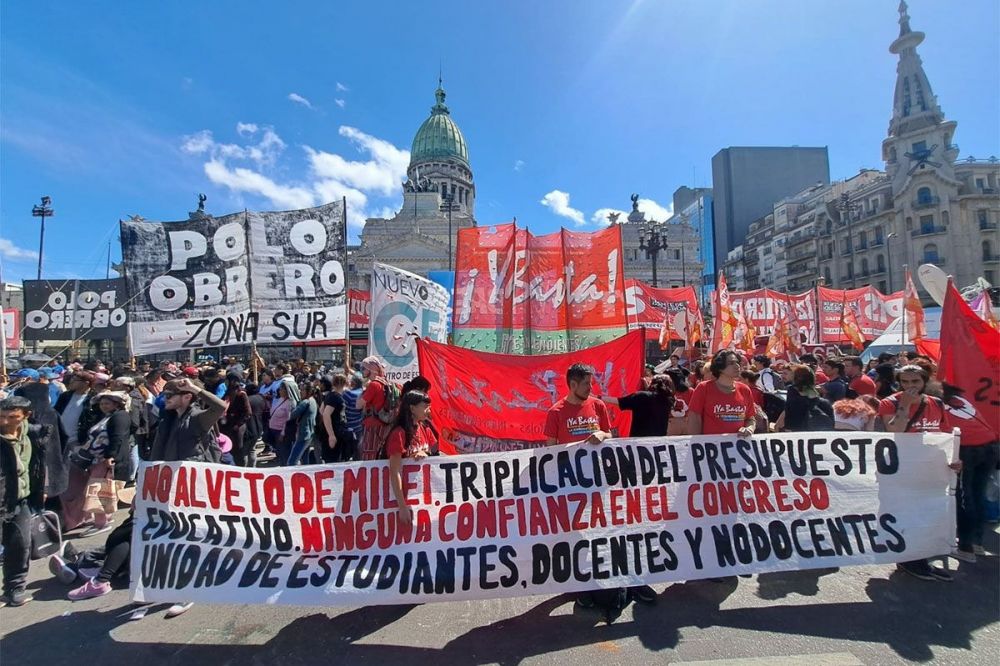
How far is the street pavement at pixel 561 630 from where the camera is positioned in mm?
2967

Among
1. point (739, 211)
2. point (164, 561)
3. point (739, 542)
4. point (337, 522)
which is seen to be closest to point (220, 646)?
point (164, 561)

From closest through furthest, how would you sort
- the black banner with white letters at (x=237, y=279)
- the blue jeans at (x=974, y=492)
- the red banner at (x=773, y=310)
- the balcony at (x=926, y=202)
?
the blue jeans at (x=974, y=492), the black banner with white letters at (x=237, y=279), the red banner at (x=773, y=310), the balcony at (x=926, y=202)

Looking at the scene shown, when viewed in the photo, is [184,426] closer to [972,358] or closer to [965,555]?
[965,555]

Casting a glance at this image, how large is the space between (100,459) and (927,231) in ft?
207

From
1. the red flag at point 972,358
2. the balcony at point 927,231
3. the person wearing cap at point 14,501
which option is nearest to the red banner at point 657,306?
the red flag at point 972,358

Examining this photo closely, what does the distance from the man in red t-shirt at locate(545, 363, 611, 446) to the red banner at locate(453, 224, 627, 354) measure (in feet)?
9.50

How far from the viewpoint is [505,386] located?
5.11m

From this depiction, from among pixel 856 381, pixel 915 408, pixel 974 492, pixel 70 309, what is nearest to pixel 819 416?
pixel 915 408

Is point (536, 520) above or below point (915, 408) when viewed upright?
below

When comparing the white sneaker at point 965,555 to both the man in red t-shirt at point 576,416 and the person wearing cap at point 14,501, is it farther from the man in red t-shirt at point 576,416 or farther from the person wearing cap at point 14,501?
the person wearing cap at point 14,501

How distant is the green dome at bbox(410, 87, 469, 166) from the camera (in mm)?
77688

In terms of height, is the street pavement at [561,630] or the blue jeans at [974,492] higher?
the blue jeans at [974,492]

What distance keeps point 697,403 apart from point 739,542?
1.08 m

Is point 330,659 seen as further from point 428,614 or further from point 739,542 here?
point 739,542
